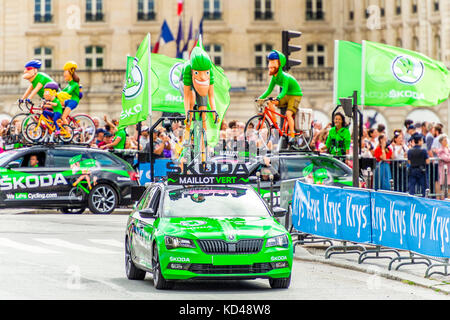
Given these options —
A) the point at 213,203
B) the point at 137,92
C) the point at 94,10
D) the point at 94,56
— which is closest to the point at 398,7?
the point at 94,10

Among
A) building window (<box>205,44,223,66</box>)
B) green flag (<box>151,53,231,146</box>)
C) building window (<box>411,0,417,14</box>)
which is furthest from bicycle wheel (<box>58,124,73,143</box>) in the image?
building window (<box>205,44,223,66</box>)

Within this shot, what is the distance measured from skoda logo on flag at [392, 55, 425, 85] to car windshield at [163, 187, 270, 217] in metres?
10.9

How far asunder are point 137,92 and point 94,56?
51771 millimetres

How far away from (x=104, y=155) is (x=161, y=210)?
46.5 feet

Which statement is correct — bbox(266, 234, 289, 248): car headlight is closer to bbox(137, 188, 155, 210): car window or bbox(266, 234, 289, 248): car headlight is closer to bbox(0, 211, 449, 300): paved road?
bbox(0, 211, 449, 300): paved road

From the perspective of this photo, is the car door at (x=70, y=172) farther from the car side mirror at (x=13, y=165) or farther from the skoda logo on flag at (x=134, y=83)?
the skoda logo on flag at (x=134, y=83)

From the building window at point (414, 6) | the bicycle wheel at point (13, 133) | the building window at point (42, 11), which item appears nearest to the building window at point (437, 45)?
the building window at point (414, 6)

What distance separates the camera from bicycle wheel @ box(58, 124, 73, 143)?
98.0ft

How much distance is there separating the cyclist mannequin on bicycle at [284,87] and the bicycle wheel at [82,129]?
628 centimetres

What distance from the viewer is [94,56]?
78.6 m

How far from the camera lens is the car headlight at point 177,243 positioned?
14836 mm

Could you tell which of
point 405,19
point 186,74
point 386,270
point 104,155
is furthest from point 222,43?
point 386,270

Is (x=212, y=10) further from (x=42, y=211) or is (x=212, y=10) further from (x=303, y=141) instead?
(x=303, y=141)

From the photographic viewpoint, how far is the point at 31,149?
1142 inches
